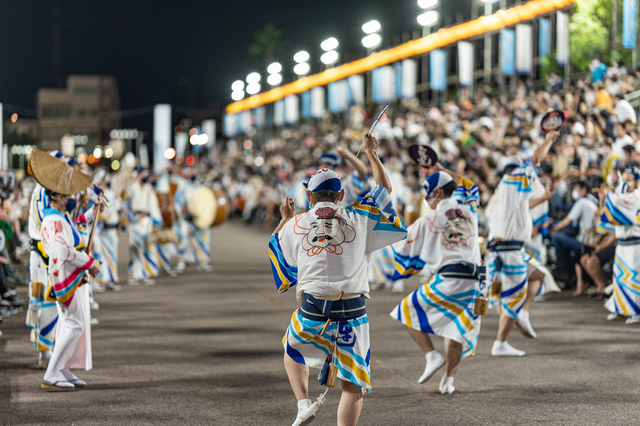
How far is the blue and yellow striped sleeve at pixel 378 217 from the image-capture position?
4.12m

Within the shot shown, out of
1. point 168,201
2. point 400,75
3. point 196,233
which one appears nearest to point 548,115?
point 168,201

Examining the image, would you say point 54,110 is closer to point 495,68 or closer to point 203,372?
point 495,68

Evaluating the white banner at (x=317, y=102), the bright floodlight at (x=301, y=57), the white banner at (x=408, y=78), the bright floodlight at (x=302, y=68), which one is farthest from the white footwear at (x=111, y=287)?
the bright floodlight at (x=302, y=68)

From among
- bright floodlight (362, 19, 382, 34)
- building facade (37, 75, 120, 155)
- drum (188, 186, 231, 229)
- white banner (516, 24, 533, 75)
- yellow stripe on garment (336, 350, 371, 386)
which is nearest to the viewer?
yellow stripe on garment (336, 350, 371, 386)

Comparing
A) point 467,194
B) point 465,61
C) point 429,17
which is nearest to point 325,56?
point 429,17

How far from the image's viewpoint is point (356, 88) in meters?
39.0

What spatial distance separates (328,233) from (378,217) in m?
0.34

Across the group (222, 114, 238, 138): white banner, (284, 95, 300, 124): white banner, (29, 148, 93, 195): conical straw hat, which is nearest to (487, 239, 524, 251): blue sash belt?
(29, 148, 93, 195): conical straw hat

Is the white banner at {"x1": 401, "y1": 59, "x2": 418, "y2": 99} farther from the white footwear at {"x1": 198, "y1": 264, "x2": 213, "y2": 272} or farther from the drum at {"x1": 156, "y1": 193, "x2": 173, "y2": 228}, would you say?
the drum at {"x1": 156, "y1": 193, "x2": 173, "y2": 228}


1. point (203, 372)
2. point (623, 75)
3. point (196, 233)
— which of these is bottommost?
point (203, 372)

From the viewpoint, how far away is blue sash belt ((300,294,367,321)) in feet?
13.0

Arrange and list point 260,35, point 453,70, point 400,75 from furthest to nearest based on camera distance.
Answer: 1. point 260,35
2. point 453,70
3. point 400,75

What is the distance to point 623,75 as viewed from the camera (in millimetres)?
15766

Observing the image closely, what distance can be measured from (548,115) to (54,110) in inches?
3157
